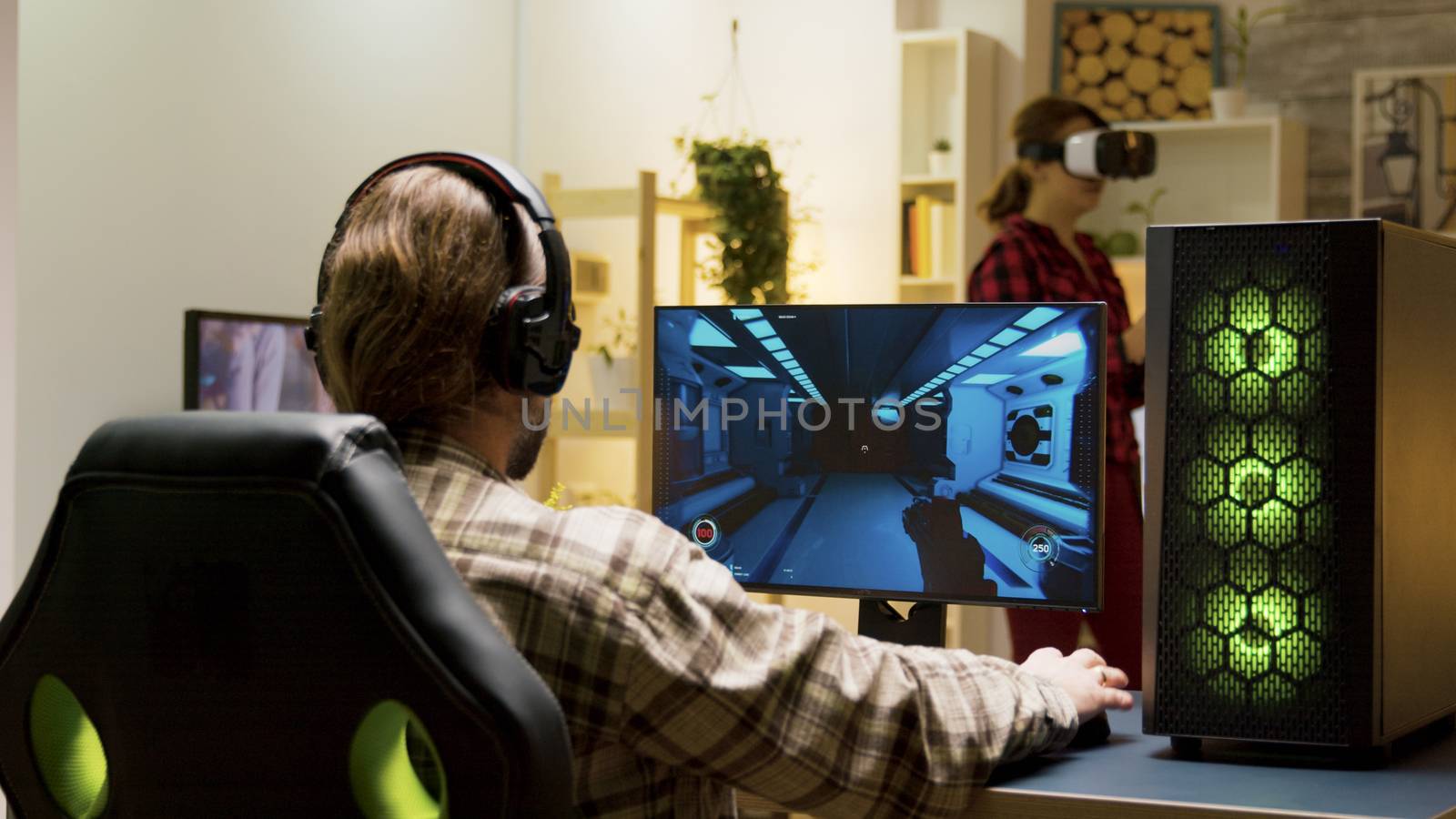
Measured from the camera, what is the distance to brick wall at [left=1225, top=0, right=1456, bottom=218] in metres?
4.74

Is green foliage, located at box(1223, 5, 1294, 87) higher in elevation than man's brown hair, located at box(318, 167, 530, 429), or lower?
higher

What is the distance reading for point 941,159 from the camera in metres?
4.77

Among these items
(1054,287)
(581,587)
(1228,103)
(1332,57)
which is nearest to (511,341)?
(581,587)

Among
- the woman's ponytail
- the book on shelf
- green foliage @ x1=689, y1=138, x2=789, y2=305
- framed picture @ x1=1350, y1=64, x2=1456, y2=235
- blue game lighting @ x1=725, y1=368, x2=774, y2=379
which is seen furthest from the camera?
the book on shelf

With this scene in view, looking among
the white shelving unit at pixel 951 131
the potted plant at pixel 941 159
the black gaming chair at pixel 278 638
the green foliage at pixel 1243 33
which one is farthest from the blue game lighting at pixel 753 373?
the green foliage at pixel 1243 33

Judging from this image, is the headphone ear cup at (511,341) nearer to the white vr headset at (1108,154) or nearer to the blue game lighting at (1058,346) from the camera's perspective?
the blue game lighting at (1058,346)

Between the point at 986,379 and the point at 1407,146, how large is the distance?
3.60m

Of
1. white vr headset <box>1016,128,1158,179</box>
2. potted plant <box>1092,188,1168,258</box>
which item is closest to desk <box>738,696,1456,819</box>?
white vr headset <box>1016,128,1158,179</box>

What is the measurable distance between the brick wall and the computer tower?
3741 mm

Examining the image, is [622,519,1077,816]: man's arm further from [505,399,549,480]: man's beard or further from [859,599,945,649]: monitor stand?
[859,599,945,649]: monitor stand

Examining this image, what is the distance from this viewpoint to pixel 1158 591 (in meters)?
1.29

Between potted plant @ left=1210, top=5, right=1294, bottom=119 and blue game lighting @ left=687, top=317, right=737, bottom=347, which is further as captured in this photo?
potted plant @ left=1210, top=5, right=1294, bottom=119

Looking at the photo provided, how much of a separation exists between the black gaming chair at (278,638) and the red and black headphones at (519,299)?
0.74ft

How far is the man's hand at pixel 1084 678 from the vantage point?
1273 mm
